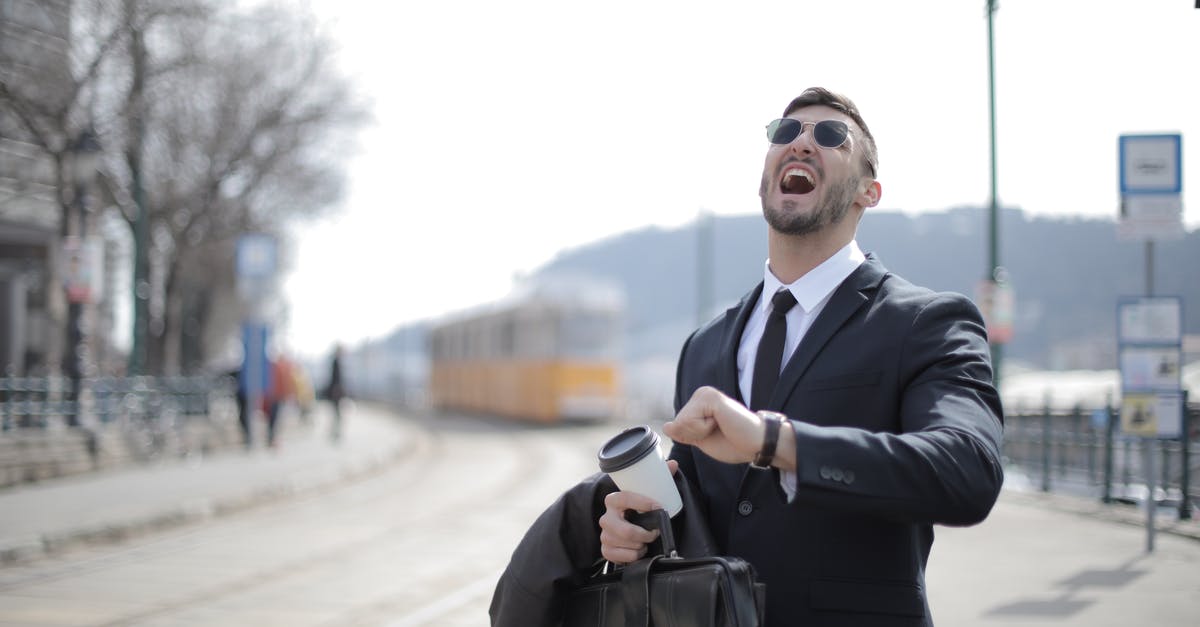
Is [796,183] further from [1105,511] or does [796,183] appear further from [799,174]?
[1105,511]

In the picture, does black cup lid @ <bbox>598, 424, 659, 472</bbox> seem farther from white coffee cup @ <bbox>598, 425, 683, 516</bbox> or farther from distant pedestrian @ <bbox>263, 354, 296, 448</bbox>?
distant pedestrian @ <bbox>263, 354, 296, 448</bbox>

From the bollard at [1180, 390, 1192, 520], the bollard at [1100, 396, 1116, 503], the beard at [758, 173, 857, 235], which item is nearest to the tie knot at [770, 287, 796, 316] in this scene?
the beard at [758, 173, 857, 235]

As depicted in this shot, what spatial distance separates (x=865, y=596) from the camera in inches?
80.8

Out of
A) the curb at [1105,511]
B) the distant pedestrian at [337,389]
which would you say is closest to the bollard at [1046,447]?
the curb at [1105,511]

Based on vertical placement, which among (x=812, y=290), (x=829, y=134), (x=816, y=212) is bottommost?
(x=812, y=290)

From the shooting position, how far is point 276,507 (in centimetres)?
1402

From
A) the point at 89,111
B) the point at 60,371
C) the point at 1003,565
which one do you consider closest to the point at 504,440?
the point at 60,371

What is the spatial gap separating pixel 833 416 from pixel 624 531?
426 millimetres

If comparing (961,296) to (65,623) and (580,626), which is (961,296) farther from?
(65,623)

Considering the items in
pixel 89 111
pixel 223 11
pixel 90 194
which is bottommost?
pixel 90 194

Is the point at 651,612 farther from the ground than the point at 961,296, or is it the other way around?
the point at 961,296

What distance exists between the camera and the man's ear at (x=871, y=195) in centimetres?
229

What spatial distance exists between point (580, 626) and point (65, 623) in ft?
19.3

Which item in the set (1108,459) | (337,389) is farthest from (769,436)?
(337,389)
